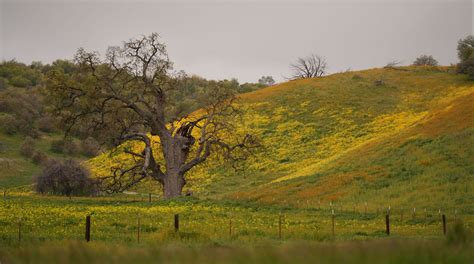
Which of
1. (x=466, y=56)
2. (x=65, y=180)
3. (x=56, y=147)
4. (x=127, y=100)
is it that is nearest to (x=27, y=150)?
(x=56, y=147)

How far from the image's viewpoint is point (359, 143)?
64438mm

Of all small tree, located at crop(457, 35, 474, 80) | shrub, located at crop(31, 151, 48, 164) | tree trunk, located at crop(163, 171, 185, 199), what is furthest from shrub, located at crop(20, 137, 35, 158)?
small tree, located at crop(457, 35, 474, 80)

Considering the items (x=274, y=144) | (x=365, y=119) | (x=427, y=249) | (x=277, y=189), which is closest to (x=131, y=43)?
(x=277, y=189)

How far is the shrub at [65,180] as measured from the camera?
52469mm

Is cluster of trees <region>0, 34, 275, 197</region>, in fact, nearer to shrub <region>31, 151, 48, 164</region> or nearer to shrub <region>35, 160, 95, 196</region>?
shrub <region>35, 160, 95, 196</region>

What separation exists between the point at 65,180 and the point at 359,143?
33890 mm

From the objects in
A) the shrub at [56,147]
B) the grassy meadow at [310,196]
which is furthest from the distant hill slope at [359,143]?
the shrub at [56,147]

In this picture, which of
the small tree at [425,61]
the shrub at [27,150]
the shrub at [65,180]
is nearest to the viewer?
the shrub at [65,180]

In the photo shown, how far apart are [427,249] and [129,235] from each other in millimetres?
16198

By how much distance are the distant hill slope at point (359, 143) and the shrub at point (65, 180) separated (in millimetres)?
11979

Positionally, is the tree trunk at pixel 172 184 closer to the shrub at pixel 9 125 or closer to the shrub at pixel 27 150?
the shrub at pixel 27 150

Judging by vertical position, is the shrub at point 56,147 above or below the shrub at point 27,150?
above

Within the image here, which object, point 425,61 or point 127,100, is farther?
point 425,61

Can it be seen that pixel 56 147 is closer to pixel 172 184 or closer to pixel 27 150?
pixel 27 150
